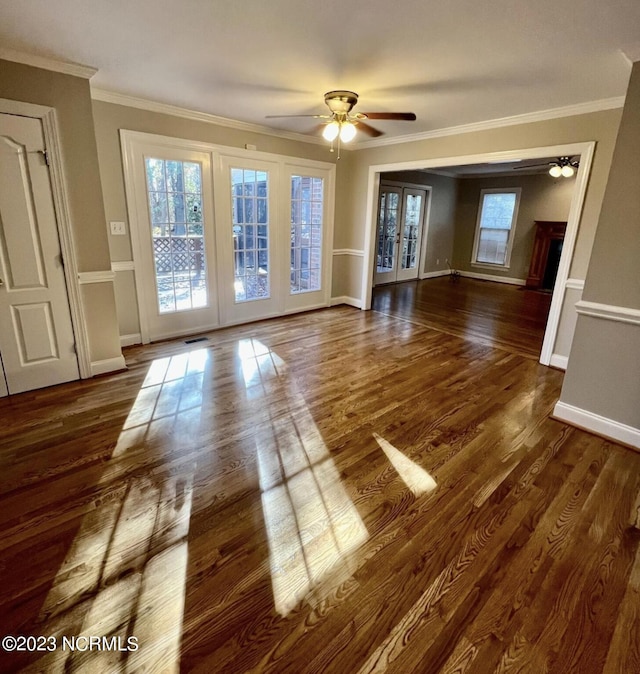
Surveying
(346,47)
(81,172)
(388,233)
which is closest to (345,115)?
(346,47)

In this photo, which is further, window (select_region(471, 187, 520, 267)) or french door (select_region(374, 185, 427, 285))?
window (select_region(471, 187, 520, 267))

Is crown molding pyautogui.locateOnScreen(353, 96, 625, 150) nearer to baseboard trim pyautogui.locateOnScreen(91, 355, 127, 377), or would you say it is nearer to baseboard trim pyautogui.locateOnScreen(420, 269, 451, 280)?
baseboard trim pyautogui.locateOnScreen(91, 355, 127, 377)

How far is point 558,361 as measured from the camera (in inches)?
153

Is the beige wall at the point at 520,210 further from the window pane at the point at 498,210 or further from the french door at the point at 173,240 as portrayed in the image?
the french door at the point at 173,240

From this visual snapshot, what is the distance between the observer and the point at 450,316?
5875 mm

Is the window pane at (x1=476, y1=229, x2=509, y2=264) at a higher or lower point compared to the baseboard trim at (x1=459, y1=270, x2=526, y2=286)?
higher

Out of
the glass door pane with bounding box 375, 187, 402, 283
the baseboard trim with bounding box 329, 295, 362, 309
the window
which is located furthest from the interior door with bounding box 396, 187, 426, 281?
the baseboard trim with bounding box 329, 295, 362, 309

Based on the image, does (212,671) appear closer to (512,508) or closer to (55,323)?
(512,508)

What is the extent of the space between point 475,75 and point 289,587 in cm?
356

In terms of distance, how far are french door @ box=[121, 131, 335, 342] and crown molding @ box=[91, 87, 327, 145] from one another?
0.27m

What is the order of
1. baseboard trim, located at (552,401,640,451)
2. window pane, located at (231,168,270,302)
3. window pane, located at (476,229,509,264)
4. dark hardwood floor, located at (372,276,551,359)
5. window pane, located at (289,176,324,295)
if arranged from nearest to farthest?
baseboard trim, located at (552,401,640,451) < window pane, located at (231,168,270,302) < dark hardwood floor, located at (372,276,551,359) < window pane, located at (289,176,324,295) < window pane, located at (476,229,509,264)

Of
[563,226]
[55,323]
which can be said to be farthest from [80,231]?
[563,226]

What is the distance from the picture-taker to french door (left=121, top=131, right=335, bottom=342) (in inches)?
158

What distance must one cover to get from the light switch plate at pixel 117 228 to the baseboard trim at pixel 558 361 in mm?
4697
